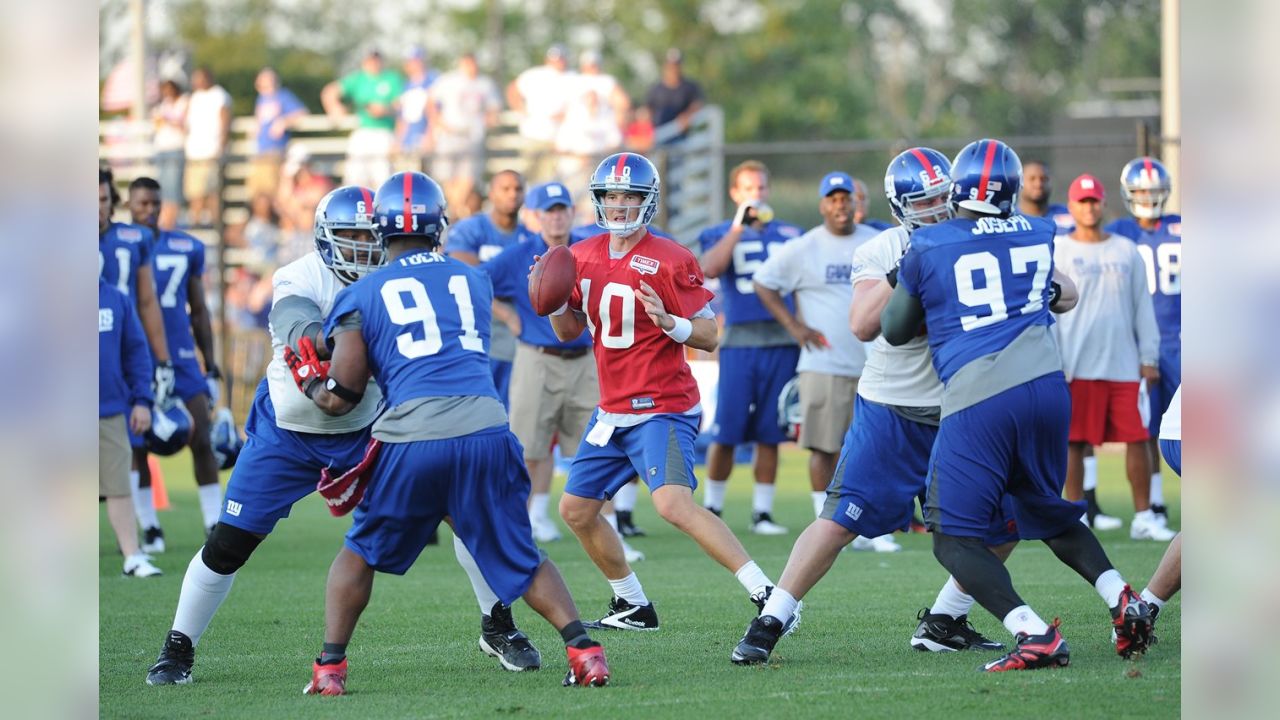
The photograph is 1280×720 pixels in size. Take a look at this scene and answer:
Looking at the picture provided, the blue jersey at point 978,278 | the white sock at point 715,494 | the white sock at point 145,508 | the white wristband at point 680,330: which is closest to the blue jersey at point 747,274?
the white sock at point 715,494

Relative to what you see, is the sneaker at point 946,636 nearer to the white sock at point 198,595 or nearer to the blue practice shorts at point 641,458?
the blue practice shorts at point 641,458

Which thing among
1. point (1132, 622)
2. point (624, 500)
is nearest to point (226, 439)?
point (624, 500)

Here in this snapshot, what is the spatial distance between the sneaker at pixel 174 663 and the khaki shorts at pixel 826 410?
16.3 ft

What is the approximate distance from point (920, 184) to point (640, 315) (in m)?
1.30

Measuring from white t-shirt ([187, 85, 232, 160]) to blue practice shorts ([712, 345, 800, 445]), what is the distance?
36.2ft

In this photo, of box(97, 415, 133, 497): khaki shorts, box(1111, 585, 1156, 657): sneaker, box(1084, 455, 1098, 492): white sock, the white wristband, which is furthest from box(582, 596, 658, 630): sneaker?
box(1084, 455, 1098, 492): white sock

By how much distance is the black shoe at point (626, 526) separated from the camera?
11.2m

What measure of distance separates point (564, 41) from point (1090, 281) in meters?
30.2

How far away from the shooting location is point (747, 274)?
37.3ft

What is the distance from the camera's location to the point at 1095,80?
41.1 m

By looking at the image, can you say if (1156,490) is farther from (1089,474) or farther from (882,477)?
(882,477)
